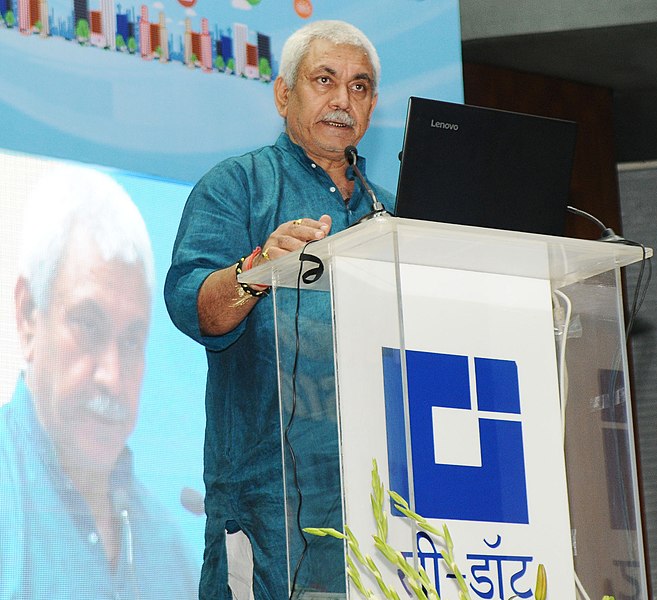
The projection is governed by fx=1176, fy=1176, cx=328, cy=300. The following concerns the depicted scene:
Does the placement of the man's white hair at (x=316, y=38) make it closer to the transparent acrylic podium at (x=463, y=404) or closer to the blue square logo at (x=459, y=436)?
the transparent acrylic podium at (x=463, y=404)

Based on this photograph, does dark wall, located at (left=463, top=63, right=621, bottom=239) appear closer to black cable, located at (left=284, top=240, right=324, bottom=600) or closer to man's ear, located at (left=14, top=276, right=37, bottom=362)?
man's ear, located at (left=14, top=276, right=37, bottom=362)

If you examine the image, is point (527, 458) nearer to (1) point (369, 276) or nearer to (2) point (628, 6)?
(1) point (369, 276)

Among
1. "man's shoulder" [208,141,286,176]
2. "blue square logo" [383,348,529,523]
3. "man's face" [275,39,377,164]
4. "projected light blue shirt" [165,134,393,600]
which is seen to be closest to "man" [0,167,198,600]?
"projected light blue shirt" [165,134,393,600]

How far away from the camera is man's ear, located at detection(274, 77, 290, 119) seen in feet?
10.7

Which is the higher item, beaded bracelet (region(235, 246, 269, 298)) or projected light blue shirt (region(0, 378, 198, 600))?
beaded bracelet (region(235, 246, 269, 298))

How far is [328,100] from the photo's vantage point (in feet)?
10.5

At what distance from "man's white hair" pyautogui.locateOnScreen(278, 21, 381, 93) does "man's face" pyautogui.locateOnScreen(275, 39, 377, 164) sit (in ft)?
A: 0.05

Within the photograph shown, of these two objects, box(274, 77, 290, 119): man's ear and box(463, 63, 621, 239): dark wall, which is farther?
box(463, 63, 621, 239): dark wall

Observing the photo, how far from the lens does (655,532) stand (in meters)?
5.13

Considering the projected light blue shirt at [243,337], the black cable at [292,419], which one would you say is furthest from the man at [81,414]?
the black cable at [292,419]

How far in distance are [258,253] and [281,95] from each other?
1047 millimetres

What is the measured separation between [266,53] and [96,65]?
0.52m

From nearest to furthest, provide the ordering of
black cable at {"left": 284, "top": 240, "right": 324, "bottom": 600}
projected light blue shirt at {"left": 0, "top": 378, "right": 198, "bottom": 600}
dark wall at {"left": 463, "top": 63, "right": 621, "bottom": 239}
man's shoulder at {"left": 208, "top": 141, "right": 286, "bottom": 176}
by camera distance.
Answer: black cable at {"left": 284, "top": 240, "right": 324, "bottom": 600} < projected light blue shirt at {"left": 0, "top": 378, "right": 198, "bottom": 600} < man's shoulder at {"left": 208, "top": 141, "right": 286, "bottom": 176} < dark wall at {"left": 463, "top": 63, "right": 621, "bottom": 239}

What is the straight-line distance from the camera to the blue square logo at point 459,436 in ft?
6.06
